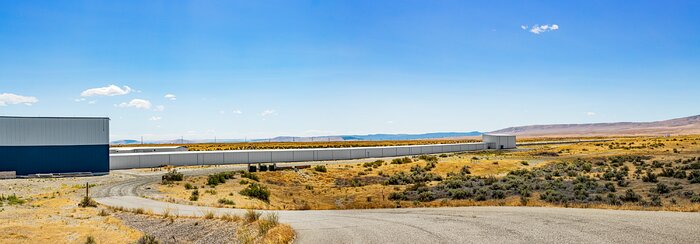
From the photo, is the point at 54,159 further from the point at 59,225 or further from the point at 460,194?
the point at 460,194

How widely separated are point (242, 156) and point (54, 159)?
2343 centimetres

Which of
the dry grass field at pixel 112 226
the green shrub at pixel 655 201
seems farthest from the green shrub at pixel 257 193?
the green shrub at pixel 655 201

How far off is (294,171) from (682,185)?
3765 cm

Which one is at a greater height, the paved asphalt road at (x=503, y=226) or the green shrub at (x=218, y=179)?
the paved asphalt road at (x=503, y=226)

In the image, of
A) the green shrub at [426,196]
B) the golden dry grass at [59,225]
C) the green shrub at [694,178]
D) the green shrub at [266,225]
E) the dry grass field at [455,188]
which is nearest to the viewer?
the green shrub at [266,225]

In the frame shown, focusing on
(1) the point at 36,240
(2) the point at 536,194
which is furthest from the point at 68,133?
(2) the point at 536,194

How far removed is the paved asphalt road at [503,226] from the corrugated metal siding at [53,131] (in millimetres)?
39622

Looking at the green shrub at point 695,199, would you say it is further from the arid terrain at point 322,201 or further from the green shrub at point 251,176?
the green shrub at point 251,176

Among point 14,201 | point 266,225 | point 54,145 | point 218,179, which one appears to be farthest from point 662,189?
point 54,145

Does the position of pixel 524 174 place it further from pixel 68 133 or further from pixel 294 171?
pixel 68 133

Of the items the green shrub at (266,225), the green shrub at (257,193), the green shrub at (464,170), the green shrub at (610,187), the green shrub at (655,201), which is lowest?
the green shrub at (257,193)

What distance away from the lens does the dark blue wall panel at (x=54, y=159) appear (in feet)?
167

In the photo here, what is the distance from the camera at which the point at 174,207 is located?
28531mm

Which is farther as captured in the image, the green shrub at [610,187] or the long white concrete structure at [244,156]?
the long white concrete structure at [244,156]
